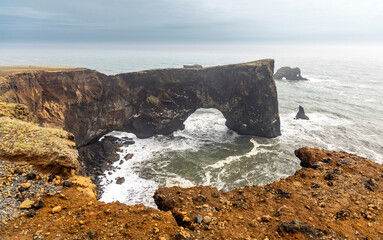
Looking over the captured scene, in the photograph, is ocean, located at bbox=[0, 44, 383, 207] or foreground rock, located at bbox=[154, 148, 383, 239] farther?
ocean, located at bbox=[0, 44, 383, 207]

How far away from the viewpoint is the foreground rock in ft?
25.1

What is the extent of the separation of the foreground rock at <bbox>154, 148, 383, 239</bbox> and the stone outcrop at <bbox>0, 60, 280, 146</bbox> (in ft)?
76.4

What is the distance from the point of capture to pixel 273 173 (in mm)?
25391

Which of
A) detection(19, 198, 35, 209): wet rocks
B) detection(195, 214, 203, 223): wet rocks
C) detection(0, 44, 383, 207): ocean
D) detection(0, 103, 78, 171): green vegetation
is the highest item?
detection(0, 103, 78, 171): green vegetation

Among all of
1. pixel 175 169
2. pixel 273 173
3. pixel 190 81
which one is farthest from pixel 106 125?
pixel 273 173

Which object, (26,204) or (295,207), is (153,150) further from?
(295,207)

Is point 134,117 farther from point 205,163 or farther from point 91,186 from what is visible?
point 91,186

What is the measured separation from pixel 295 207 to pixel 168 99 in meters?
28.6

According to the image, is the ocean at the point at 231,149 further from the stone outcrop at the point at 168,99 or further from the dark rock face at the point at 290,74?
the dark rock face at the point at 290,74

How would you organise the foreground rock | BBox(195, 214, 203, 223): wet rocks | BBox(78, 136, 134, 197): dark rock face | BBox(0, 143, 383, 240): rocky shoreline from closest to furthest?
1. BBox(0, 143, 383, 240): rocky shoreline
2. the foreground rock
3. BBox(195, 214, 203, 223): wet rocks
4. BBox(78, 136, 134, 197): dark rock face

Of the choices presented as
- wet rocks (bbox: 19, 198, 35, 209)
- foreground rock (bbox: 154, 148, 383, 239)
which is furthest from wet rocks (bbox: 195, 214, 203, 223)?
wet rocks (bbox: 19, 198, 35, 209)

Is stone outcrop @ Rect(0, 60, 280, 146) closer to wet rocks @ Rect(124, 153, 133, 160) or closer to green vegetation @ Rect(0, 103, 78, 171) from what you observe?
wet rocks @ Rect(124, 153, 133, 160)

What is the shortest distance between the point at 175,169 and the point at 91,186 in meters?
16.3

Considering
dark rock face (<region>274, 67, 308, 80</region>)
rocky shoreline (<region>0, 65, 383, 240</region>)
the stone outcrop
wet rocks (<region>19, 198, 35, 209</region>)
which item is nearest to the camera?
rocky shoreline (<region>0, 65, 383, 240</region>)
